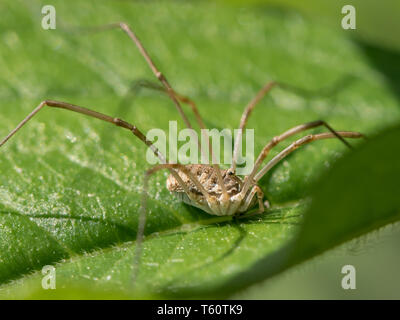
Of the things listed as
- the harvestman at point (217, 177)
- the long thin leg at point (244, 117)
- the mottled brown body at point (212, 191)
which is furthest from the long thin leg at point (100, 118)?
the long thin leg at point (244, 117)

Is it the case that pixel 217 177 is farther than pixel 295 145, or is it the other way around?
pixel 217 177

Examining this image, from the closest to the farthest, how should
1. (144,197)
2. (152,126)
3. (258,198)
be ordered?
(144,197) → (258,198) → (152,126)

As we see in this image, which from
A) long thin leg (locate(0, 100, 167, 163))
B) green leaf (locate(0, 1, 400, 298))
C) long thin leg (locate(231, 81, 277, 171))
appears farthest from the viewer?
long thin leg (locate(231, 81, 277, 171))

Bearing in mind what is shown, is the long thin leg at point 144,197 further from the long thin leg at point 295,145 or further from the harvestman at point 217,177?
the long thin leg at point 295,145

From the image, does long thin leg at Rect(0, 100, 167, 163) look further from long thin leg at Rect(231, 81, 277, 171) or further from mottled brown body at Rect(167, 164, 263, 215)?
long thin leg at Rect(231, 81, 277, 171)

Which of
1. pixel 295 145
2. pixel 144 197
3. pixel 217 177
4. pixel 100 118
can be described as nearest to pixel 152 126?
→ pixel 100 118

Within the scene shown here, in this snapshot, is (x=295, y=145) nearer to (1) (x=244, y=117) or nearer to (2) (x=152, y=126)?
(1) (x=244, y=117)

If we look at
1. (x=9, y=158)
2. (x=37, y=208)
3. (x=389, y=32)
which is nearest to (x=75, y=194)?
(x=37, y=208)

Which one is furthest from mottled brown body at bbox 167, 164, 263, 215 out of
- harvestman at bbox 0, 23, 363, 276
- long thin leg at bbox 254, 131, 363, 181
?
long thin leg at bbox 254, 131, 363, 181
